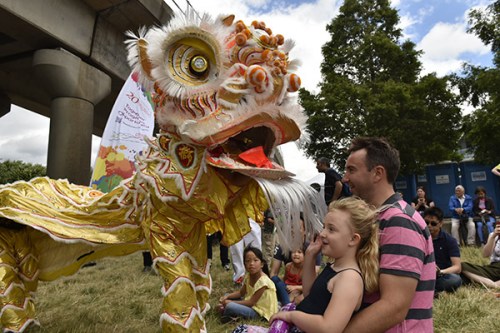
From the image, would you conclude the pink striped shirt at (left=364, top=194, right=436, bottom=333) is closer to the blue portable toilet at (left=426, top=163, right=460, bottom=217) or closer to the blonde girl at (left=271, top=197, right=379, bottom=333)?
the blonde girl at (left=271, top=197, right=379, bottom=333)

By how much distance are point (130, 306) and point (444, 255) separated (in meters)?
3.35

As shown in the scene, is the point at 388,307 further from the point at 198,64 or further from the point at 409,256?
the point at 198,64

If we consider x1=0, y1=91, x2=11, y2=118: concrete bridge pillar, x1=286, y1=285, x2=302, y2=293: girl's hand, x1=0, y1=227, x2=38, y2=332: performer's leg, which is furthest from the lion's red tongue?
x1=0, y1=91, x2=11, y2=118: concrete bridge pillar

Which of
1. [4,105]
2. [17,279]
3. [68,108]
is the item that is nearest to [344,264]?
[17,279]

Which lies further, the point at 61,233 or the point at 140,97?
the point at 140,97

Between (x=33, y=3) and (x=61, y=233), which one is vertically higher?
(x=33, y=3)

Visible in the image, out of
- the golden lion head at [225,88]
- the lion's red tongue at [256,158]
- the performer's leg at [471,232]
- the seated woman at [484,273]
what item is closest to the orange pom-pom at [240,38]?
the golden lion head at [225,88]

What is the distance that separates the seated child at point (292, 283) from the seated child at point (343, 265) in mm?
2207

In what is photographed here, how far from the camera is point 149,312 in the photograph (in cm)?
379

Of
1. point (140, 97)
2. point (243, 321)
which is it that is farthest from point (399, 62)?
point (243, 321)

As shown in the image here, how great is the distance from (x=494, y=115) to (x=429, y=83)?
343 cm

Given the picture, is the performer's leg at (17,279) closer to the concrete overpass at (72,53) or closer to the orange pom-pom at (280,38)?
the orange pom-pom at (280,38)

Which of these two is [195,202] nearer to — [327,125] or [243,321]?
[243,321]

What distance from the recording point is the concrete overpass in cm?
568
